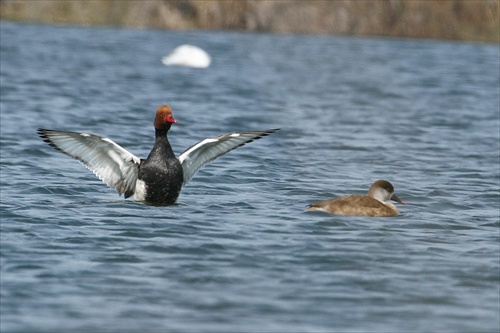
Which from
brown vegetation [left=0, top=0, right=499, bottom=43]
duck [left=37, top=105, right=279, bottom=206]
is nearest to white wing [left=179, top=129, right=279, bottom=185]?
duck [left=37, top=105, right=279, bottom=206]

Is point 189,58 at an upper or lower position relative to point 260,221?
upper

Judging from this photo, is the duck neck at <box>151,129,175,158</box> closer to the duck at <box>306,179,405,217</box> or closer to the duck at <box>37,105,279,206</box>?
the duck at <box>37,105,279,206</box>

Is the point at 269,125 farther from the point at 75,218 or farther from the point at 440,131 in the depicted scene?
the point at 75,218

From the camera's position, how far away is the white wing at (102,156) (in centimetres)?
1407

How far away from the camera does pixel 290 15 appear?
64875mm

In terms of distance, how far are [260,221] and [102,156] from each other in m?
2.31

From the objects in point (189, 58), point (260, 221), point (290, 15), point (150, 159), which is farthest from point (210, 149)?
point (290, 15)

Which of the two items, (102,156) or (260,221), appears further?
(102,156)

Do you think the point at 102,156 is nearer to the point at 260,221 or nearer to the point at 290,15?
the point at 260,221

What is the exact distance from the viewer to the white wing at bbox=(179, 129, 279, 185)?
1446cm

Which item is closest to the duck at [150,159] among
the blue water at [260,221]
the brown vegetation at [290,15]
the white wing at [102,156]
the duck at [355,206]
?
the white wing at [102,156]

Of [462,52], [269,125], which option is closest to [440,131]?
[269,125]

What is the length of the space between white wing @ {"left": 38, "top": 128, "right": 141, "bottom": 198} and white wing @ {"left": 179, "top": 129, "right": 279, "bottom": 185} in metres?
0.64

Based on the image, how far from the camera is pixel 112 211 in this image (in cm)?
1396
